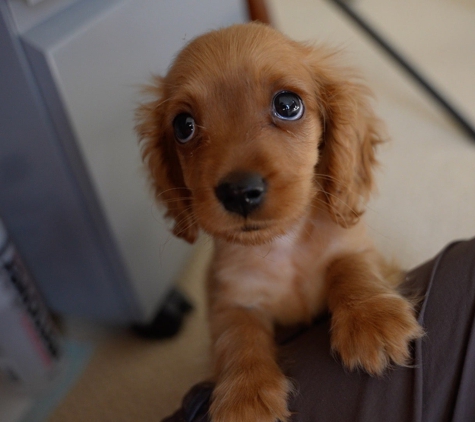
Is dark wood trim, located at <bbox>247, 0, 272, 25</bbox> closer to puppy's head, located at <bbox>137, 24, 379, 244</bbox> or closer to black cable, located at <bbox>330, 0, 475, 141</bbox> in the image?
black cable, located at <bbox>330, 0, 475, 141</bbox>

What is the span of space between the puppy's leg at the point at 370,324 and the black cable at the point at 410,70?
158cm

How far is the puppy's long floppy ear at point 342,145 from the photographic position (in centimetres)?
127

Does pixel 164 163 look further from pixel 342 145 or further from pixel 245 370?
pixel 245 370

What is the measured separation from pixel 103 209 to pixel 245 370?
2.52 ft

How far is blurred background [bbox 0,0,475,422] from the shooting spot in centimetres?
140

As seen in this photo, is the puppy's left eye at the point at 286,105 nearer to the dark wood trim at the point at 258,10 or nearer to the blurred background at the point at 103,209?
the blurred background at the point at 103,209

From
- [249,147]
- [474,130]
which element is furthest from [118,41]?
[474,130]

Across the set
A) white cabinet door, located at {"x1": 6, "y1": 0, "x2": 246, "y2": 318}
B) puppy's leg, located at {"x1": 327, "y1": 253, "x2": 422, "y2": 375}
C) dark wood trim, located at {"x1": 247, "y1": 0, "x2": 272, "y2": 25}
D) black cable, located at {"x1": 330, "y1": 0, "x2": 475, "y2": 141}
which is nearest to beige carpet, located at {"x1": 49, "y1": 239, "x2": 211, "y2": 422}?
white cabinet door, located at {"x1": 6, "y1": 0, "x2": 246, "y2": 318}

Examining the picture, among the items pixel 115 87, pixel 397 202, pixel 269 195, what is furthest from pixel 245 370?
pixel 397 202

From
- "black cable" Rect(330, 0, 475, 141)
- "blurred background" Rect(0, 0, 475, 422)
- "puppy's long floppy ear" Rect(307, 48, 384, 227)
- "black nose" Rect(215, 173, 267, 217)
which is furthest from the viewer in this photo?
"black cable" Rect(330, 0, 475, 141)

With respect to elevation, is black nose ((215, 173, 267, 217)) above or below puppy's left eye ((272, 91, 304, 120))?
below

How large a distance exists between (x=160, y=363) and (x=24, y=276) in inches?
25.1

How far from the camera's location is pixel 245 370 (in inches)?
44.1

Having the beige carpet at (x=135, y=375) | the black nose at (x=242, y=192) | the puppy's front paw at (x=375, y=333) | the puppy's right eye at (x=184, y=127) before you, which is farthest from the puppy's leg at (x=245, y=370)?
the beige carpet at (x=135, y=375)
